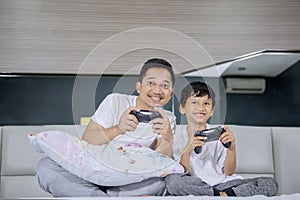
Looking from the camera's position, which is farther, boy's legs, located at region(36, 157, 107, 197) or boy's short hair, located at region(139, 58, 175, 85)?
boy's short hair, located at region(139, 58, 175, 85)

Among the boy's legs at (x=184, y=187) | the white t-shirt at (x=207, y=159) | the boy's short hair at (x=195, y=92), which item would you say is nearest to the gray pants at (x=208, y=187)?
the boy's legs at (x=184, y=187)

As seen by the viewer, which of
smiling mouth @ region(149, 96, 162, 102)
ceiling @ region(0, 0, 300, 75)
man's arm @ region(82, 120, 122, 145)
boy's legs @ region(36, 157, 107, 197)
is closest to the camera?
boy's legs @ region(36, 157, 107, 197)

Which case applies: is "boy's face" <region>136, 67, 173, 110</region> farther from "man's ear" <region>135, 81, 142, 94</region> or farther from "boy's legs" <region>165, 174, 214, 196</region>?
"boy's legs" <region>165, 174, 214, 196</region>

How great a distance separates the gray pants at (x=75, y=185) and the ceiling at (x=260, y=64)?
993mm

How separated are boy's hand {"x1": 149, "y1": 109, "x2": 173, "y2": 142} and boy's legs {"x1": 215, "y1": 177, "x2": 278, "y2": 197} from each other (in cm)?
27

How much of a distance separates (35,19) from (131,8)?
0.49 m

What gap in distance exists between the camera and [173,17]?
2414mm

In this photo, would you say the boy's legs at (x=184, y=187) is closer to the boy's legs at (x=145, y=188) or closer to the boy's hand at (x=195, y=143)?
the boy's legs at (x=145, y=188)

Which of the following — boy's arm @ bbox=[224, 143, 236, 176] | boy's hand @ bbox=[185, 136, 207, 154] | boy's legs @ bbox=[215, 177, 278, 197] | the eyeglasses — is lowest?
boy's legs @ bbox=[215, 177, 278, 197]

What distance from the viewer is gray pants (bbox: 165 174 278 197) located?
1514 mm

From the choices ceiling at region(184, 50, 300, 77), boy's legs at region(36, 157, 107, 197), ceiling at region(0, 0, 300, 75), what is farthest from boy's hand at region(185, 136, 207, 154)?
ceiling at region(184, 50, 300, 77)

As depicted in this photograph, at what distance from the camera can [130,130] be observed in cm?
169

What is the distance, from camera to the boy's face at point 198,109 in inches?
71.1

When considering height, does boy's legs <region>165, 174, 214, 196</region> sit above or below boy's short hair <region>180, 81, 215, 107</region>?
below
